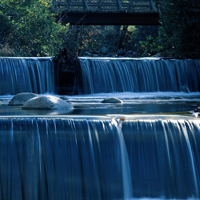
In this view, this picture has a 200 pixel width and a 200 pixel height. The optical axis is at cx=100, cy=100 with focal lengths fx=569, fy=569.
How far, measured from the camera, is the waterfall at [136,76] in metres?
21.2

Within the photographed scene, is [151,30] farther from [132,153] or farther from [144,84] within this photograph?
[132,153]

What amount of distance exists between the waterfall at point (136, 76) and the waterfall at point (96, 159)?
1172 cm

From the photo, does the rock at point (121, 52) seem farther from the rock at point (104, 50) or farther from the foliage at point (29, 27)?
the foliage at point (29, 27)

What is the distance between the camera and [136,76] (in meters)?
21.6

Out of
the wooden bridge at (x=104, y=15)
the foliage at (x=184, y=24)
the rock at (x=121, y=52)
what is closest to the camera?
the foliage at (x=184, y=24)

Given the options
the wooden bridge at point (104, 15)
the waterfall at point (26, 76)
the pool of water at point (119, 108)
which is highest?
the wooden bridge at point (104, 15)

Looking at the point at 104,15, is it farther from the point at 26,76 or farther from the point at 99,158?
the point at 99,158

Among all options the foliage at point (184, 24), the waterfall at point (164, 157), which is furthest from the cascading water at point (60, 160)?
the foliage at point (184, 24)

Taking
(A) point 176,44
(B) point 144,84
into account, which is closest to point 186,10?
(A) point 176,44

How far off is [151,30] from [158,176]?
36.3 m

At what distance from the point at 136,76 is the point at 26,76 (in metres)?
4.27

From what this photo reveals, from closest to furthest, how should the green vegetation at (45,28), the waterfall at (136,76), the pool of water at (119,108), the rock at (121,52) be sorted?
the pool of water at (119,108) → the waterfall at (136,76) → the green vegetation at (45,28) → the rock at (121,52)

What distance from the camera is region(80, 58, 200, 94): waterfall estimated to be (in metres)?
21.2

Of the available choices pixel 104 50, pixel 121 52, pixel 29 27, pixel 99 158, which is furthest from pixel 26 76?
pixel 121 52
